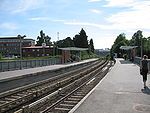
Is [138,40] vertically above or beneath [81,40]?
beneath

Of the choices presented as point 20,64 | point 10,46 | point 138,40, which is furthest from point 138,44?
point 20,64

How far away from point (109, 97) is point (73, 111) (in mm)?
3322

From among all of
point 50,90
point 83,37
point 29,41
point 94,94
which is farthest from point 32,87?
point 29,41

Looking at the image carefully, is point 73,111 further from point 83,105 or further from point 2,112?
point 2,112

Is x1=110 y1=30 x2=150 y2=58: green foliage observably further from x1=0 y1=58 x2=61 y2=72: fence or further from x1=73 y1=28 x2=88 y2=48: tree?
x1=0 y1=58 x2=61 y2=72: fence

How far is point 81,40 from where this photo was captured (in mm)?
124375

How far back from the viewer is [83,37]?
125625 millimetres

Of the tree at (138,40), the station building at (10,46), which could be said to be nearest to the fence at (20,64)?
the tree at (138,40)

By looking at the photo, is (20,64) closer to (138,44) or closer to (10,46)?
(138,44)

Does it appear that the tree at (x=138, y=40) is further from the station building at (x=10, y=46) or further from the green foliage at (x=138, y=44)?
the station building at (x=10, y=46)

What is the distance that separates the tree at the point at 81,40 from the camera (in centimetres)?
12325

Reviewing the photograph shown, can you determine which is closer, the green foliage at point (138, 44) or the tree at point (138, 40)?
the tree at point (138, 40)

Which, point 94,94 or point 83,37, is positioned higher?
point 83,37

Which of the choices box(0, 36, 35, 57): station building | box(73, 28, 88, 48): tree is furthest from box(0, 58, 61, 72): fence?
box(0, 36, 35, 57): station building
